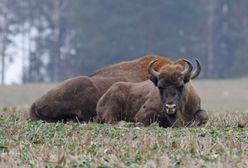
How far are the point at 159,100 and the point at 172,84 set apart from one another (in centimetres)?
50

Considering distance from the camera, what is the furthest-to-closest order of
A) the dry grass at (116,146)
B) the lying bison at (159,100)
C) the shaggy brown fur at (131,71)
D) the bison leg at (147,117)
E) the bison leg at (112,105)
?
1. the shaggy brown fur at (131,71)
2. the bison leg at (112,105)
3. the bison leg at (147,117)
4. the lying bison at (159,100)
5. the dry grass at (116,146)

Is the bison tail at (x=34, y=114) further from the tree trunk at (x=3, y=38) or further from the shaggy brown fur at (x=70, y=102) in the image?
the tree trunk at (x=3, y=38)

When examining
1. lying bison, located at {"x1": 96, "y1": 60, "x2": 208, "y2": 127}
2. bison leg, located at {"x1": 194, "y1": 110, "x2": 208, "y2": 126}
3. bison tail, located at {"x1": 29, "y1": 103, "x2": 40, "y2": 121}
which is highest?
lying bison, located at {"x1": 96, "y1": 60, "x2": 208, "y2": 127}

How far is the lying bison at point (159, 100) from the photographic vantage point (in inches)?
566

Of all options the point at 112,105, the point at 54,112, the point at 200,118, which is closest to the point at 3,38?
the point at 54,112

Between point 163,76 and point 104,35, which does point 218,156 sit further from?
point 104,35

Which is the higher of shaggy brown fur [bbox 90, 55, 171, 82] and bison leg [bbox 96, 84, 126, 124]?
shaggy brown fur [bbox 90, 55, 171, 82]

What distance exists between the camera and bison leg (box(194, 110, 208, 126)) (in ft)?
48.1

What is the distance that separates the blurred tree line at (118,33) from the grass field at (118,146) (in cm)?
4915

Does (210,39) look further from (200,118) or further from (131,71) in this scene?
(200,118)

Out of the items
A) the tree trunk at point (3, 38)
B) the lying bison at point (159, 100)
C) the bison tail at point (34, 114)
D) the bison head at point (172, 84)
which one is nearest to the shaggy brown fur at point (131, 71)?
the lying bison at point (159, 100)

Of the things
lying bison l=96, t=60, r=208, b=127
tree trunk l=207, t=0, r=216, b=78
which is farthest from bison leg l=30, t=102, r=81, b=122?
tree trunk l=207, t=0, r=216, b=78

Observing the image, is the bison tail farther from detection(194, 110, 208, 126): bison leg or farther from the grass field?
detection(194, 110, 208, 126): bison leg

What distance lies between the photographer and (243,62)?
62.5 metres
